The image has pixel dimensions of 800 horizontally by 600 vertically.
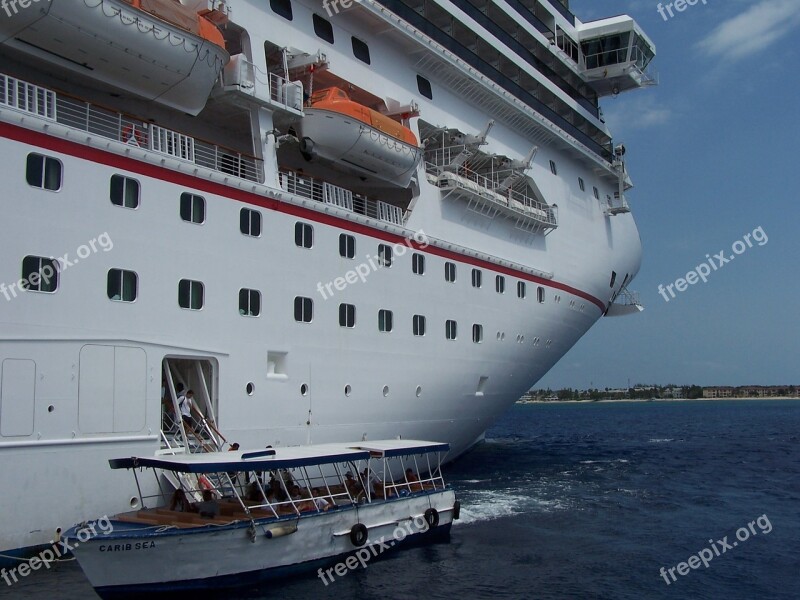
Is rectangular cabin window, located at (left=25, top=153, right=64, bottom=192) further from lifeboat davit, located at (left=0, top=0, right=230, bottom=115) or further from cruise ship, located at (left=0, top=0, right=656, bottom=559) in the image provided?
lifeboat davit, located at (left=0, top=0, right=230, bottom=115)

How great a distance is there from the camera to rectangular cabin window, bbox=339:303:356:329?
1614 cm

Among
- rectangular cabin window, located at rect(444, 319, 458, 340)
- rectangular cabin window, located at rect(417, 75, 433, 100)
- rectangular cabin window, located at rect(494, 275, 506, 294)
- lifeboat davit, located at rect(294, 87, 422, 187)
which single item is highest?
rectangular cabin window, located at rect(417, 75, 433, 100)

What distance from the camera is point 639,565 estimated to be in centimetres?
1333

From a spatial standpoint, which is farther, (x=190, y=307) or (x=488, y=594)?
(x=190, y=307)

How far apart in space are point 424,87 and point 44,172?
11.8 metres

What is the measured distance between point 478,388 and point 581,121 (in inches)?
522

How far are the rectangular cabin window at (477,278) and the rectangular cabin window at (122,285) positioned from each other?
996 centimetres

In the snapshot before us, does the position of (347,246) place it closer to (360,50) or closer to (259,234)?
(259,234)

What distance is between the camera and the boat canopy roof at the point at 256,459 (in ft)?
36.1

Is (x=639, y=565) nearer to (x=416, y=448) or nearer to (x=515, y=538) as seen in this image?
(x=515, y=538)

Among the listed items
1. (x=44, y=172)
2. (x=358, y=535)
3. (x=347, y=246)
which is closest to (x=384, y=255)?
(x=347, y=246)

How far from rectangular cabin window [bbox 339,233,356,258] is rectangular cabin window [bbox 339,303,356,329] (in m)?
1.07

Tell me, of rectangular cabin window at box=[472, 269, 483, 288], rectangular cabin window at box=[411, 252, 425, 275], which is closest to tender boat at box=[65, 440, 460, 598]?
rectangular cabin window at box=[411, 252, 425, 275]

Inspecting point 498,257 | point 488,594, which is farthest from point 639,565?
point 498,257
